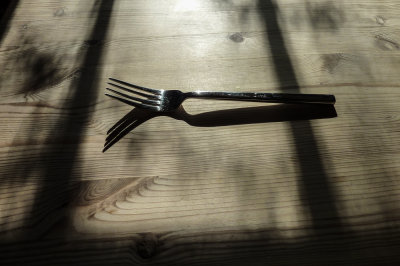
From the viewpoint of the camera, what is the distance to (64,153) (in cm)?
76

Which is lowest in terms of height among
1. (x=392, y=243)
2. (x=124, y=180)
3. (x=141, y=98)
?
(x=392, y=243)

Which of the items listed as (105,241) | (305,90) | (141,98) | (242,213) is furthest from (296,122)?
(105,241)

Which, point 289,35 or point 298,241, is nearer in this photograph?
point 298,241

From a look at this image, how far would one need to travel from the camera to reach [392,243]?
64 cm

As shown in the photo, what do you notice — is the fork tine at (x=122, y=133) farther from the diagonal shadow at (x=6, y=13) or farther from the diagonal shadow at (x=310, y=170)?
the diagonal shadow at (x=6, y=13)

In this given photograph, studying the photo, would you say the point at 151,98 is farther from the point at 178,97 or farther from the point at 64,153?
the point at 64,153

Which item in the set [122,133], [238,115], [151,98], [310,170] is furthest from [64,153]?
[310,170]

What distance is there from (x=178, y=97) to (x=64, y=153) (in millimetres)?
334

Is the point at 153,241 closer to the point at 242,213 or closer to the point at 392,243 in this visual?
the point at 242,213

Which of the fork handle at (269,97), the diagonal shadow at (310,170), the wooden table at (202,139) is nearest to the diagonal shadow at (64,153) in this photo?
the wooden table at (202,139)

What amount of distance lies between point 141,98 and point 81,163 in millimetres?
250

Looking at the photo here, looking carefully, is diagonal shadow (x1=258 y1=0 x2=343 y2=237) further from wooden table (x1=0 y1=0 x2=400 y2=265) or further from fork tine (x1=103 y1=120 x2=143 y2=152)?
fork tine (x1=103 y1=120 x2=143 y2=152)

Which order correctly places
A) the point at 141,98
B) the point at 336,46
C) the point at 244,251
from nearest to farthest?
the point at 244,251 < the point at 141,98 < the point at 336,46

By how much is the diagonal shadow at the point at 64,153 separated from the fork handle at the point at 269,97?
30cm
